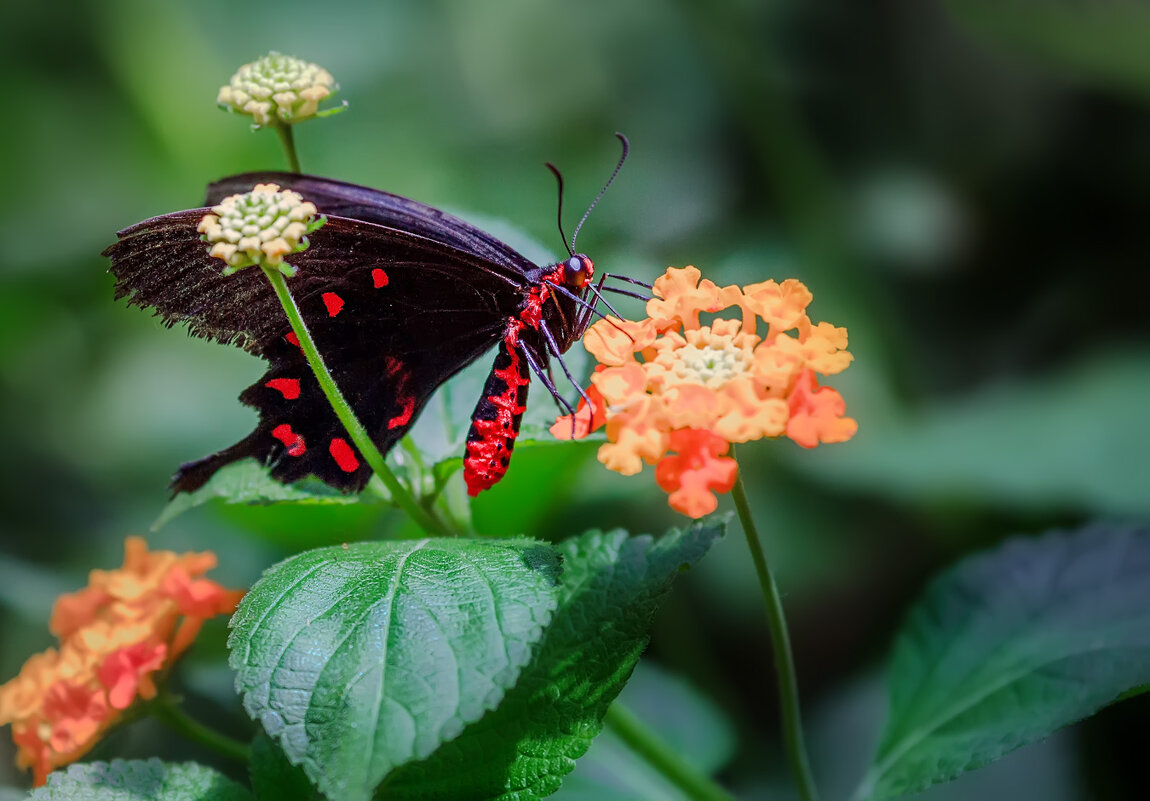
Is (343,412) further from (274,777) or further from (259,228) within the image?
(274,777)

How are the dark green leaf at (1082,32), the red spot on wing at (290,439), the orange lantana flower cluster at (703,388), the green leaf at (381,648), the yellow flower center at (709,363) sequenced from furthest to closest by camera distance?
the dark green leaf at (1082,32), the red spot on wing at (290,439), the yellow flower center at (709,363), the orange lantana flower cluster at (703,388), the green leaf at (381,648)

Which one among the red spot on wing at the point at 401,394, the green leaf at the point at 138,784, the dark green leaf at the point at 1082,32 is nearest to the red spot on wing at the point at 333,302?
the red spot on wing at the point at 401,394

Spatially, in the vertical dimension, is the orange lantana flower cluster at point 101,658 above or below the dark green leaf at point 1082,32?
below

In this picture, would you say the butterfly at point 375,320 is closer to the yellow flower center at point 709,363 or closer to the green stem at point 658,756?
the yellow flower center at point 709,363

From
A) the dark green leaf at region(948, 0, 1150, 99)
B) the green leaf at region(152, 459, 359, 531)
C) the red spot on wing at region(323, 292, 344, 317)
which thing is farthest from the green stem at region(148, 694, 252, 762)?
the dark green leaf at region(948, 0, 1150, 99)

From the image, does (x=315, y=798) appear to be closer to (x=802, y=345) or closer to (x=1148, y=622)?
(x=802, y=345)
